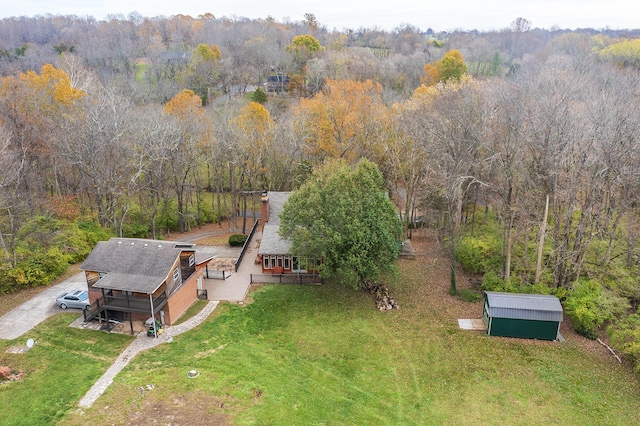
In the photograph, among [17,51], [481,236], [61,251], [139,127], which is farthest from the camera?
[17,51]

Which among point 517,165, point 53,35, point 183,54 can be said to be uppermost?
point 53,35

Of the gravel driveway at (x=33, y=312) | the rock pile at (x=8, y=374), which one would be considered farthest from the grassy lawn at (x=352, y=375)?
the gravel driveway at (x=33, y=312)

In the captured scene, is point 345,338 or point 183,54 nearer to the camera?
point 345,338

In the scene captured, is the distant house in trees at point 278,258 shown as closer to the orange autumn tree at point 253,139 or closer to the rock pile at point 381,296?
the rock pile at point 381,296

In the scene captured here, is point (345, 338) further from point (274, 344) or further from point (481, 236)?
point (481, 236)

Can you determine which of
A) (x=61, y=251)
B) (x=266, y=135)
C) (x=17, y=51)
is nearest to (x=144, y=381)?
(x=61, y=251)

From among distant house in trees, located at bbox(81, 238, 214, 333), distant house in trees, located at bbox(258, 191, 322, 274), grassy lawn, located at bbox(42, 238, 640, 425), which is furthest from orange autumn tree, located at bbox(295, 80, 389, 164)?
grassy lawn, located at bbox(42, 238, 640, 425)

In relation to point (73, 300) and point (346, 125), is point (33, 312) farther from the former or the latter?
point (346, 125)

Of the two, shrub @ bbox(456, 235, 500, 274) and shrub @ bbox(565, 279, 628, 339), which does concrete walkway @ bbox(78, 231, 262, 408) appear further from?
→ shrub @ bbox(565, 279, 628, 339)
